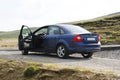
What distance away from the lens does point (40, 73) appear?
1334cm

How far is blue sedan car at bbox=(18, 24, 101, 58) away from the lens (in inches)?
705

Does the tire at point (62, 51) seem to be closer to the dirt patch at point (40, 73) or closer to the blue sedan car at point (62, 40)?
the blue sedan car at point (62, 40)

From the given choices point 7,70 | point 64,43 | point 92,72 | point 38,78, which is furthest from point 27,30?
point 92,72

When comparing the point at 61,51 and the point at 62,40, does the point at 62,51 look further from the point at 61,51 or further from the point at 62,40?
the point at 62,40

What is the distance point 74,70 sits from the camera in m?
12.4

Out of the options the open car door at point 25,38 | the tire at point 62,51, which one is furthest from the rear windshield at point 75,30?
the open car door at point 25,38

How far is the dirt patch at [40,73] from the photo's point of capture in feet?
38.0

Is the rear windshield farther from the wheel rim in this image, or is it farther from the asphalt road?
the asphalt road

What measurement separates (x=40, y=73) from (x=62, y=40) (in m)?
5.23

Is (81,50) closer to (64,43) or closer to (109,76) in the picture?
(64,43)

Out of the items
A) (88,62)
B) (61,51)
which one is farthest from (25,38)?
(88,62)

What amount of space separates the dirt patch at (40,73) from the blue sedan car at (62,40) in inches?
138

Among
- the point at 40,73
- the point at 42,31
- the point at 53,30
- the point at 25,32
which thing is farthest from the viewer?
the point at 25,32

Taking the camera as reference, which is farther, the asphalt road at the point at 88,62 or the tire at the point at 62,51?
the tire at the point at 62,51
